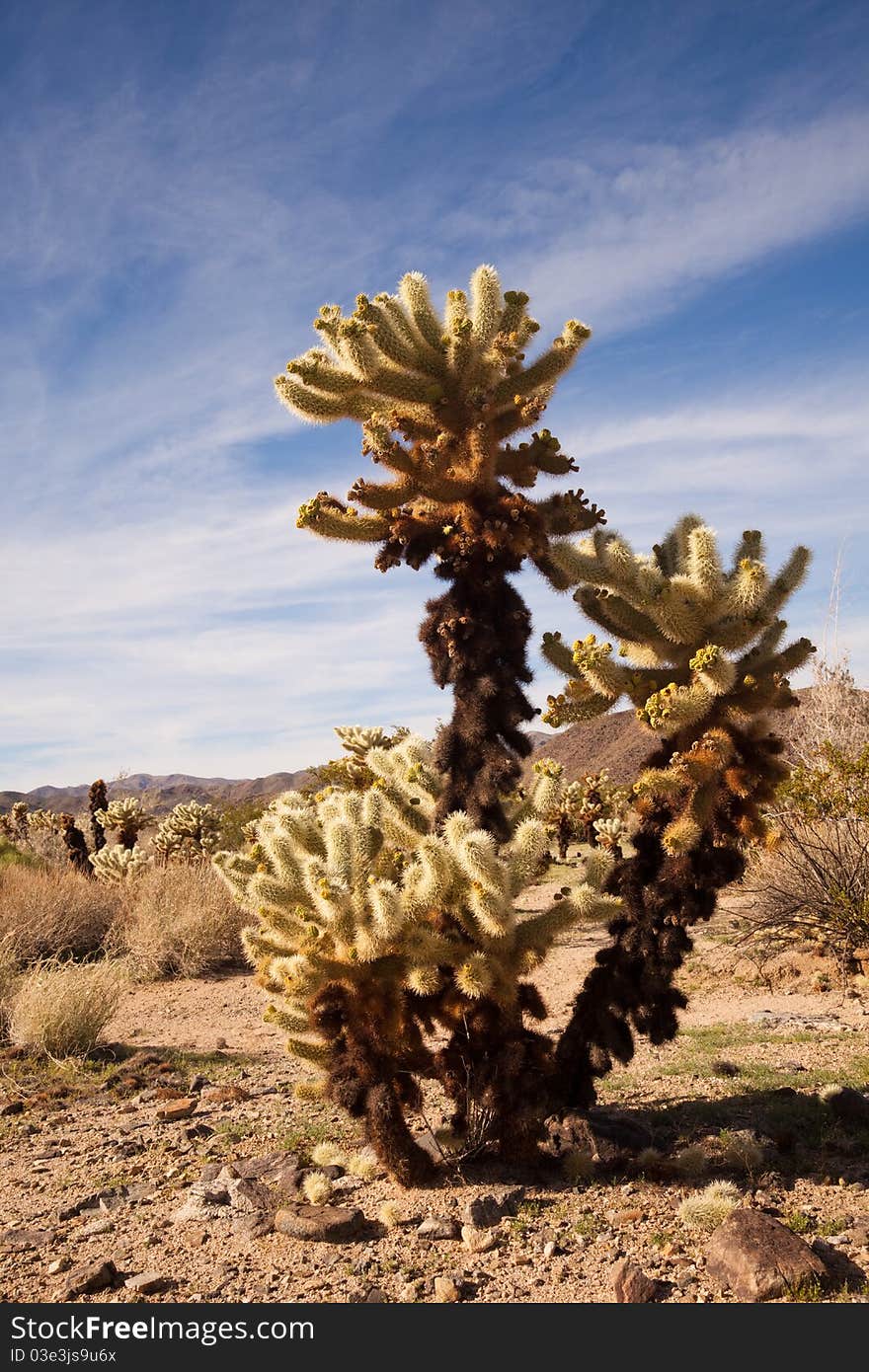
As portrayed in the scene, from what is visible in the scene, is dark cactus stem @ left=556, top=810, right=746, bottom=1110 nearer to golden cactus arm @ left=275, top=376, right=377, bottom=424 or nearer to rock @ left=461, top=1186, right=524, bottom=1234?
rock @ left=461, top=1186, right=524, bottom=1234

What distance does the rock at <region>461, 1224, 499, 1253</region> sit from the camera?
436 centimetres

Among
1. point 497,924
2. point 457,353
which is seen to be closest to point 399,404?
point 457,353

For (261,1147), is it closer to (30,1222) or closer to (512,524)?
(30,1222)

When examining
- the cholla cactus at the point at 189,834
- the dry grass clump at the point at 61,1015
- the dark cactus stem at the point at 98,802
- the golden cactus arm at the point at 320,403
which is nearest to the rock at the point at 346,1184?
the golden cactus arm at the point at 320,403

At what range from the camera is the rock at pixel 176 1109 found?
22.7ft

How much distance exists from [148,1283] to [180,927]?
952 centimetres

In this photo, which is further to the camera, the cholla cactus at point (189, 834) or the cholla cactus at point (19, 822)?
the cholla cactus at point (19, 822)

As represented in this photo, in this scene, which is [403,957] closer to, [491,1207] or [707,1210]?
[491,1207]

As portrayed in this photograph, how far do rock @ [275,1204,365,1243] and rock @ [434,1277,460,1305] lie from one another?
67cm

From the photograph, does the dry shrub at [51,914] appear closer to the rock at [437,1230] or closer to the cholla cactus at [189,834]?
the cholla cactus at [189,834]

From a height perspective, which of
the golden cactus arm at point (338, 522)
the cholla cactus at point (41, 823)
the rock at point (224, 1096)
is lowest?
the rock at point (224, 1096)

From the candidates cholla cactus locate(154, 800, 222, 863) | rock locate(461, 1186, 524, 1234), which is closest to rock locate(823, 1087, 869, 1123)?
rock locate(461, 1186, 524, 1234)

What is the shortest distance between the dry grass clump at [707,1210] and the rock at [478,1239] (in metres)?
0.88

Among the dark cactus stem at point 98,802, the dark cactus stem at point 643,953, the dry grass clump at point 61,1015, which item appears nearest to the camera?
the dark cactus stem at point 643,953
